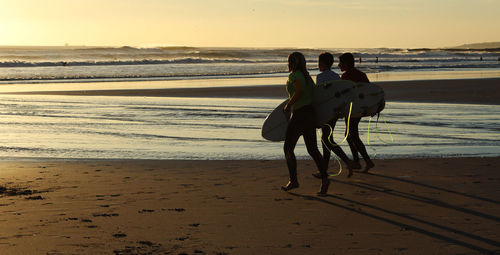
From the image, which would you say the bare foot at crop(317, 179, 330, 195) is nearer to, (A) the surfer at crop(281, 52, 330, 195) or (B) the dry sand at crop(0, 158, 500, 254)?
(A) the surfer at crop(281, 52, 330, 195)

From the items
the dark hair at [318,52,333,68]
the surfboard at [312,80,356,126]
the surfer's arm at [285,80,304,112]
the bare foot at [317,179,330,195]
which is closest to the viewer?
the surfer's arm at [285,80,304,112]

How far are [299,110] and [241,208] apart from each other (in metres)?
1.33

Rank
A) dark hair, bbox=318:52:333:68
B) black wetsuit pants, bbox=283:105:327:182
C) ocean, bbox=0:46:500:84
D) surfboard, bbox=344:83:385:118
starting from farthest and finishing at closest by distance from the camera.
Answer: ocean, bbox=0:46:500:84, surfboard, bbox=344:83:385:118, dark hair, bbox=318:52:333:68, black wetsuit pants, bbox=283:105:327:182

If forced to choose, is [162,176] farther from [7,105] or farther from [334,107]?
[7,105]

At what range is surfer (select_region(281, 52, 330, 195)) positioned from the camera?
23.3 feet

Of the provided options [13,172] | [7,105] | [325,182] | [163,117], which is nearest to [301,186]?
[325,182]

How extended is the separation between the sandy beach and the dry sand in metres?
0.01

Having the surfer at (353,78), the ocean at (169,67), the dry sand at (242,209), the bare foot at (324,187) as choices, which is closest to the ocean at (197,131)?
the dry sand at (242,209)

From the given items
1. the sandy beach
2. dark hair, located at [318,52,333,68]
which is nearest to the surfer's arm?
dark hair, located at [318,52,333,68]

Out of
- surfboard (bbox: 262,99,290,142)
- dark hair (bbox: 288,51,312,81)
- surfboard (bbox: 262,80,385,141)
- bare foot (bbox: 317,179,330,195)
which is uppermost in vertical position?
Result: dark hair (bbox: 288,51,312,81)

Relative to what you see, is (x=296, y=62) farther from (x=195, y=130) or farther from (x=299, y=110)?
(x=195, y=130)

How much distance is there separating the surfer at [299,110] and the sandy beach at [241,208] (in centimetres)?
36

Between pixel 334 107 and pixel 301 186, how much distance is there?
42.8 inches

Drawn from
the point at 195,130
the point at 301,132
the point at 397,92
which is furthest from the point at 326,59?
the point at 397,92
